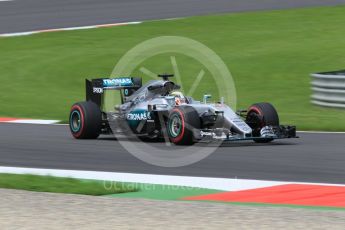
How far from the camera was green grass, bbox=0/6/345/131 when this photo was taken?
23.0m

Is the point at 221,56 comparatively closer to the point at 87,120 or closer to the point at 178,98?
the point at 87,120

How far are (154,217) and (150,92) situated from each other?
740 cm

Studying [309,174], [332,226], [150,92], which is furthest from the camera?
[150,92]

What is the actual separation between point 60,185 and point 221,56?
17.3 m

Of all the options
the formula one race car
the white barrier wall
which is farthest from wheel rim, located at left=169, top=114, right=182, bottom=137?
the white barrier wall

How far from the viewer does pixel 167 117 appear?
52.1 ft

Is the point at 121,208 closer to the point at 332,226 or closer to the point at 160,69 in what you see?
the point at 332,226

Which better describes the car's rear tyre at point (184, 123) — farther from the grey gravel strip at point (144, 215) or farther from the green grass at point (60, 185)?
the grey gravel strip at point (144, 215)

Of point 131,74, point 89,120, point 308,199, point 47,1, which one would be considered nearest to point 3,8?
point 47,1

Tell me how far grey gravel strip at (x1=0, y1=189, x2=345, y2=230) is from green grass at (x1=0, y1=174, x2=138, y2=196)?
649 millimetres

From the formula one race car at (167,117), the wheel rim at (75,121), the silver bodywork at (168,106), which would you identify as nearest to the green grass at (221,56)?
the formula one race car at (167,117)

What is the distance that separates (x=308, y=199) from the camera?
1046cm

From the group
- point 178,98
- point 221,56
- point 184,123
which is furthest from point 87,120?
point 221,56

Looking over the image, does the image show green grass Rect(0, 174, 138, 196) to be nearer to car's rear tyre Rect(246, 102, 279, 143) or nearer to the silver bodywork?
the silver bodywork
